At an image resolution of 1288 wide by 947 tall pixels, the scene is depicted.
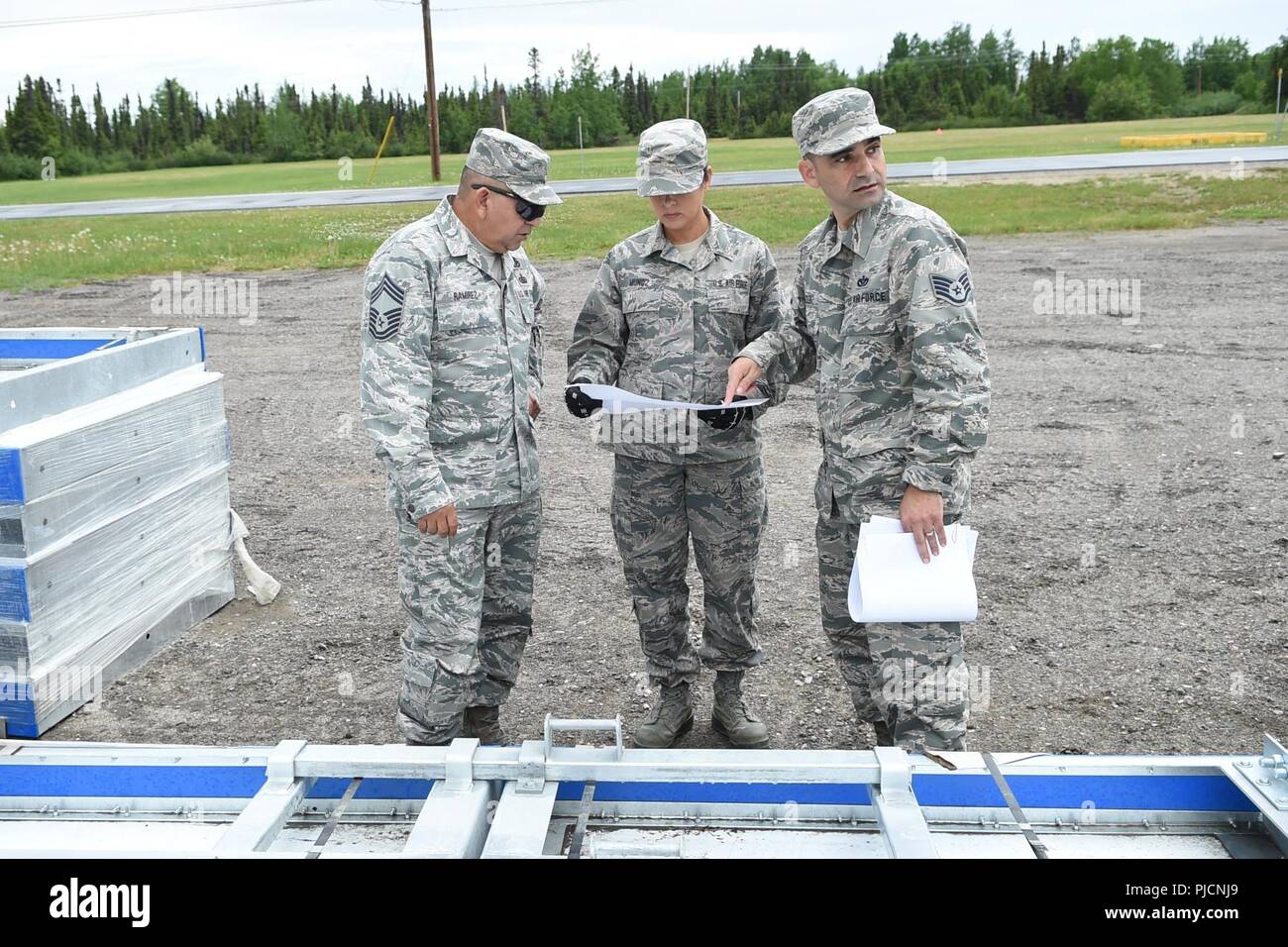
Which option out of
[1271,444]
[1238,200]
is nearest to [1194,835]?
[1271,444]

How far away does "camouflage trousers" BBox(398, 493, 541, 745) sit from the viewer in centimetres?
346

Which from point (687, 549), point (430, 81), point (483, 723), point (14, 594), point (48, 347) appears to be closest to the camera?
point (14, 594)

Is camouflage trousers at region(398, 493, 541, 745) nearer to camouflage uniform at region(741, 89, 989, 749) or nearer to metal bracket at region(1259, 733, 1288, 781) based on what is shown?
camouflage uniform at region(741, 89, 989, 749)

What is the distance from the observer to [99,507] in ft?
13.5

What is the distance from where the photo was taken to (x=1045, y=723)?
13.8 ft

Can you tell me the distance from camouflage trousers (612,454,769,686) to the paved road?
2492 centimetres

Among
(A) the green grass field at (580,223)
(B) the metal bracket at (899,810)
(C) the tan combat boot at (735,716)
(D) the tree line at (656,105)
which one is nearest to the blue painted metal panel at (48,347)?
(C) the tan combat boot at (735,716)

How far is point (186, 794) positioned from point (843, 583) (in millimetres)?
2082

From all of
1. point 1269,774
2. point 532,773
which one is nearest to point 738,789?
point 532,773

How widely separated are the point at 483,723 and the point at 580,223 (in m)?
18.5

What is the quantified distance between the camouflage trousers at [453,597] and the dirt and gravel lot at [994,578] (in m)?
0.72

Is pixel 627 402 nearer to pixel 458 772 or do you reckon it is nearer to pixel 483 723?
pixel 483 723

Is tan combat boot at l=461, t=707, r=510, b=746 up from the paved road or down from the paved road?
down

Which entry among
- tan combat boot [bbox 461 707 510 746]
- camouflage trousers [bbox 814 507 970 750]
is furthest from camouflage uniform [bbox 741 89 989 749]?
tan combat boot [bbox 461 707 510 746]
